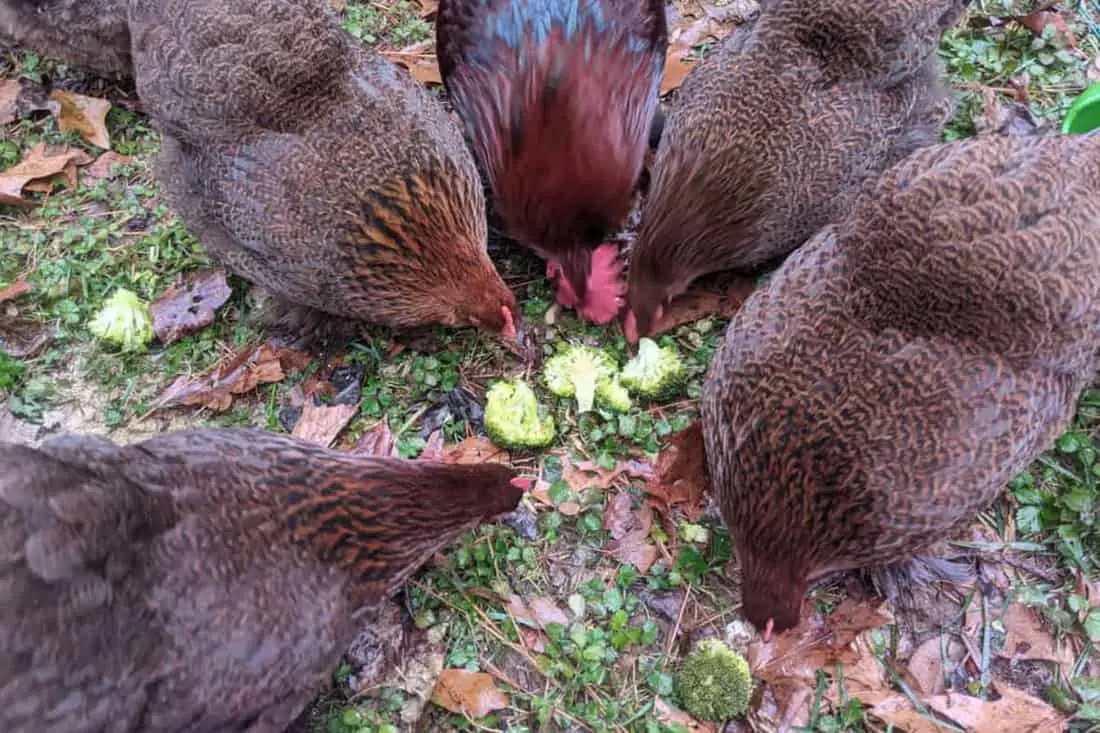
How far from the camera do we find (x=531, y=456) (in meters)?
2.92

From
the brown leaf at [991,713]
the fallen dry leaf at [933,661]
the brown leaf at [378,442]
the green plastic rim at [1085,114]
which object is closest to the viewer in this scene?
the brown leaf at [991,713]

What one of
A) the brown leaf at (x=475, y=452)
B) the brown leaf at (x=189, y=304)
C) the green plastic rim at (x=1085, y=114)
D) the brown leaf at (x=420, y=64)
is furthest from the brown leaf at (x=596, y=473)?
the green plastic rim at (x=1085, y=114)

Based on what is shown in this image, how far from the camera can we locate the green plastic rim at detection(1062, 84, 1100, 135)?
10.1 feet

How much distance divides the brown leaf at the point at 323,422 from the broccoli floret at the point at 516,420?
53 cm

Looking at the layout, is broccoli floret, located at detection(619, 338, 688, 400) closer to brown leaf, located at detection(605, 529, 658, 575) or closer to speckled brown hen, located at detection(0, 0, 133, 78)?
brown leaf, located at detection(605, 529, 658, 575)

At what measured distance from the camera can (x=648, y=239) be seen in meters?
2.88

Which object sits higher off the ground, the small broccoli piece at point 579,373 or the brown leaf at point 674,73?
the brown leaf at point 674,73

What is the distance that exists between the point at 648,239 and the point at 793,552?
1.21 meters

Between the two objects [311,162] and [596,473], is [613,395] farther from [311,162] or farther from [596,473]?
[311,162]

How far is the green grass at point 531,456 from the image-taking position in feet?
8.23

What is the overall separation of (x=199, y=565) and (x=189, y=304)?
1488 mm

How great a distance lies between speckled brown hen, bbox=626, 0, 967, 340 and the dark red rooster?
0.18m

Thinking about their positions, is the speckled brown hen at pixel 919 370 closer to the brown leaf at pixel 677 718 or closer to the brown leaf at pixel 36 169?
the brown leaf at pixel 677 718

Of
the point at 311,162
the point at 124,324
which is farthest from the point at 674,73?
the point at 124,324
